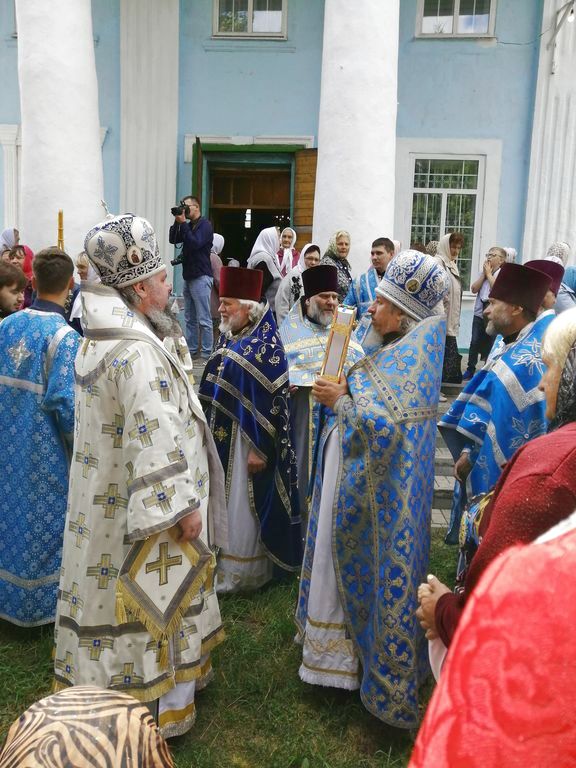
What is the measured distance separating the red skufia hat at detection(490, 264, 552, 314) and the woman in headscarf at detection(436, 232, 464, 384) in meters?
5.17

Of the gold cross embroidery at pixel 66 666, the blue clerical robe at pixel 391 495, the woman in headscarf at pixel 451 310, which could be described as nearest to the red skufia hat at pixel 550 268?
the blue clerical robe at pixel 391 495

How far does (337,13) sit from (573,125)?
4.90 meters

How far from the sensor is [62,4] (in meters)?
8.85

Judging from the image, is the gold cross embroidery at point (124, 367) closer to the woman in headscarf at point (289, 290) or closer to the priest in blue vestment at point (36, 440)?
the priest in blue vestment at point (36, 440)

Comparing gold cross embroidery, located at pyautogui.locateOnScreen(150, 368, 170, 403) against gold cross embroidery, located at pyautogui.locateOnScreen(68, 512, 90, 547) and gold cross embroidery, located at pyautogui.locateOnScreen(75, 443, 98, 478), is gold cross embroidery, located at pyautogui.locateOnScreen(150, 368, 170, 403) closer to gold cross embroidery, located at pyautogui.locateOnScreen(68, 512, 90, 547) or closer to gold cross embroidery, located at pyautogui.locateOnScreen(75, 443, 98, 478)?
gold cross embroidery, located at pyautogui.locateOnScreen(75, 443, 98, 478)

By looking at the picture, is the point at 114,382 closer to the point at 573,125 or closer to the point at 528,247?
the point at 528,247

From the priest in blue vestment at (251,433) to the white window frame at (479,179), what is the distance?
8.31 metres

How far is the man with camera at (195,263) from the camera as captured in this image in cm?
933

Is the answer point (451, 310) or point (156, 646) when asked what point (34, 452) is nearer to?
point (156, 646)

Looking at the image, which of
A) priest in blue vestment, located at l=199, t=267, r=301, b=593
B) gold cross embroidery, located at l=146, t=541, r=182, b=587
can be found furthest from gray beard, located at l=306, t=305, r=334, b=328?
gold cross embroidery, located at l=146, t=541, r=182, b=587

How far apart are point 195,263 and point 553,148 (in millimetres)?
6244

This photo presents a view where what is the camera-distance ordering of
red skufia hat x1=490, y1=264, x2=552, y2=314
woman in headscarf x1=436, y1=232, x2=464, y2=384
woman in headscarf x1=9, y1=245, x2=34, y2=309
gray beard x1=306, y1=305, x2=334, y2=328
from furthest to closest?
woman in headscarf x1=436, y1=232, x2=464, y2=384, woman in headscarf x1=9, y1=245, x2=34, y2=309, gray beard x1=306, y1=305, x2=334, y2=328, red skufia hat x1=490, y1=264, x2=552, y2=314

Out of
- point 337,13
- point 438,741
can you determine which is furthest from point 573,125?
point 438,741

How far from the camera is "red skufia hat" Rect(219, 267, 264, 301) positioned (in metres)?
4.10
